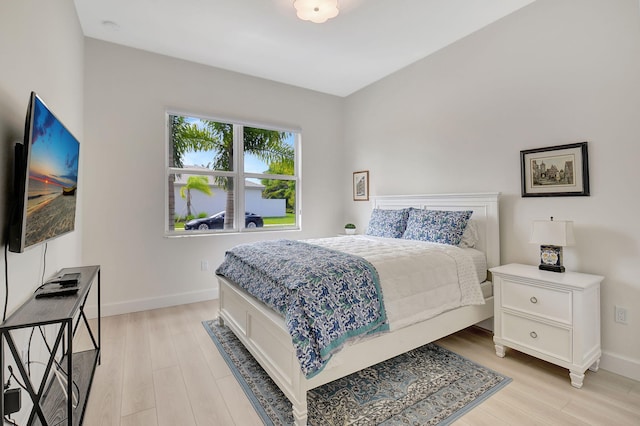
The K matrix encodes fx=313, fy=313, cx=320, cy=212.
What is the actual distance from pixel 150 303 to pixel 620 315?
414 cm

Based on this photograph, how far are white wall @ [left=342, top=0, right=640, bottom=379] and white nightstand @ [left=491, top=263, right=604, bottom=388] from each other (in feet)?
0.76

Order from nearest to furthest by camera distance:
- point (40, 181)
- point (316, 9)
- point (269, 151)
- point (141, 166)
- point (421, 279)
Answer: point (40, 181)
point (421, 279)
point (316, 9)
point (141, 166)
point (269, 151)

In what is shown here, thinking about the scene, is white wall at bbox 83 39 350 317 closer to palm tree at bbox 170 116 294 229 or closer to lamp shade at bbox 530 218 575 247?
palm tree at bbox 170 116 294 229

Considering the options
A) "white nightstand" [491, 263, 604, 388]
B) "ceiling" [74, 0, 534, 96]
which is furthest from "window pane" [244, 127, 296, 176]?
"white nightstand" [491, 263, 604, 388]

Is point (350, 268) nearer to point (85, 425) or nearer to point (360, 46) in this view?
point (85, 425)

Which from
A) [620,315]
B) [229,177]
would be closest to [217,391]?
[229,177]

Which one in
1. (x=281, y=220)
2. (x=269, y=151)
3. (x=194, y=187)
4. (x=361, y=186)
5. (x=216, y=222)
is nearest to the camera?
(x=194, y=187)

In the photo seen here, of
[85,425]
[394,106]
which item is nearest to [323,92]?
[394,106]

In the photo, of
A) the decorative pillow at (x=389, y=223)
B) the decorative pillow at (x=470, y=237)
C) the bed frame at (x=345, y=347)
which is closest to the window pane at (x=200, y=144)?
the bed frame at (x=345, y=347)

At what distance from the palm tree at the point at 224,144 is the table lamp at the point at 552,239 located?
312cm

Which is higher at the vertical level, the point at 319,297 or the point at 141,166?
the point at 141,166

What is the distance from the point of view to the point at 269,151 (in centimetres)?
429

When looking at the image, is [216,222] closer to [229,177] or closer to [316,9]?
[229,177]

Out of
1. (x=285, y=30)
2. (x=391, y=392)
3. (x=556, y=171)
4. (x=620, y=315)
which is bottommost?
(x=391, y=392)
